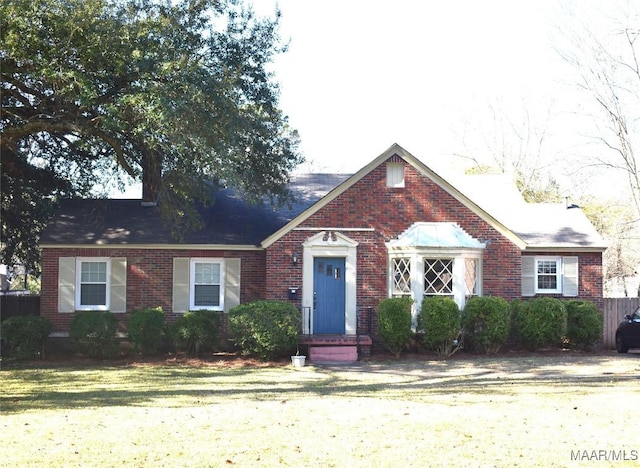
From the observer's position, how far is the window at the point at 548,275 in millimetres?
21469

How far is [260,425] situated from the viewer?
1002 centimetres

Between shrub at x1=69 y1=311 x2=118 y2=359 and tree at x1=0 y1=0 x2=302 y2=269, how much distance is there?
10.0 feet

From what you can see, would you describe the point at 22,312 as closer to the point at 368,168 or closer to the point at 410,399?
the point at 368,168

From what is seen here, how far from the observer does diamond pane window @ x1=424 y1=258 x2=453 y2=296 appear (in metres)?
20.0

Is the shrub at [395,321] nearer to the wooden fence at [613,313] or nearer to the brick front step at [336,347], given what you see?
the brick front step at [336,347]

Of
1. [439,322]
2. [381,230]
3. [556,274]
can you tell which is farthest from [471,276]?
[556,274]

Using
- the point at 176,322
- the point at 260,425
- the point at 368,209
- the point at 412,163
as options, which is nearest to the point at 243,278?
the point at 176,322

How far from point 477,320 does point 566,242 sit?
4031 millimetres

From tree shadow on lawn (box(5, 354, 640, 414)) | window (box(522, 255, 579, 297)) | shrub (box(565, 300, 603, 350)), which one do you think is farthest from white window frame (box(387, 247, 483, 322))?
shrub (box(565, 300, 603, 350))

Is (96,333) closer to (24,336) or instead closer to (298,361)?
(24,336)

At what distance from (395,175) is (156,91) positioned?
7.25 meters

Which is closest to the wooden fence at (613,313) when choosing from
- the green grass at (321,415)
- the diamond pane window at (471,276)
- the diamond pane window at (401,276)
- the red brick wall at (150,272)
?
the diamond pane window at (471,276)

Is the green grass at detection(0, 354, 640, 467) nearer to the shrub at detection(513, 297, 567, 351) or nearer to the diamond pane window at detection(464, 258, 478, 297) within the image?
the shrub at detection(513, 297, 567, 351)

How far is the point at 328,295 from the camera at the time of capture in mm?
20406
